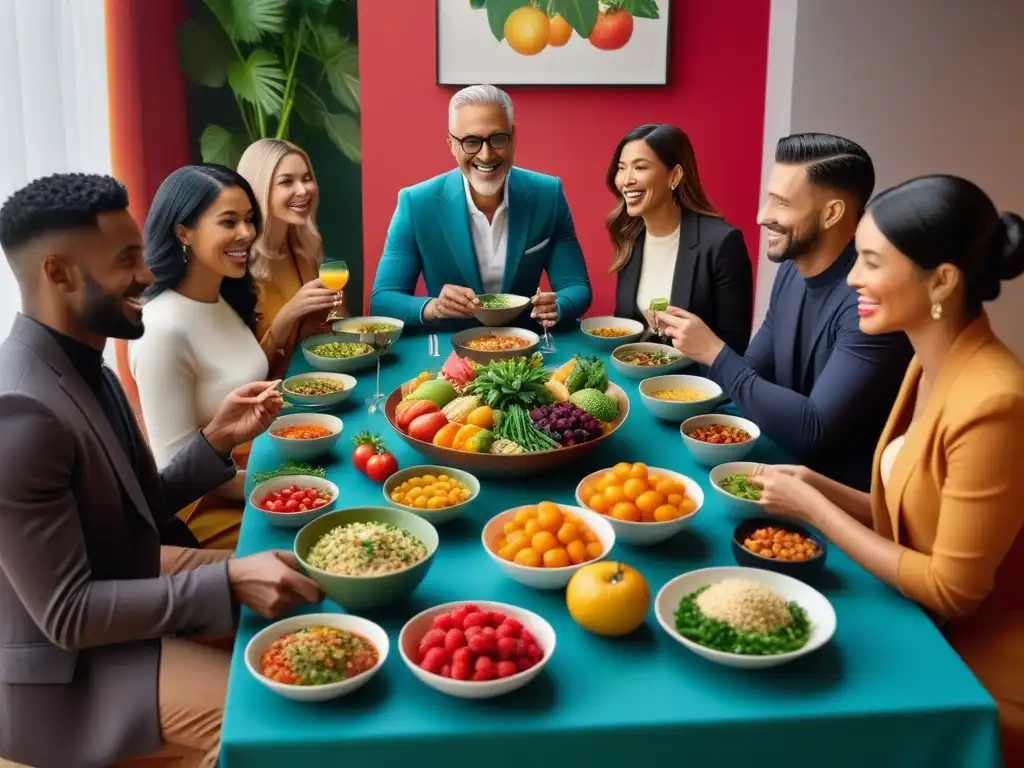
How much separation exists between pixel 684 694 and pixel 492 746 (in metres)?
0.28

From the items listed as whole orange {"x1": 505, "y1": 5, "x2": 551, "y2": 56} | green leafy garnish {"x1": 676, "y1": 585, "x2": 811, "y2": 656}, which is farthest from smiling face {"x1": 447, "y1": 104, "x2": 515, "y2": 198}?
green leafy garnish {"x1": 676, "y1": 585, "x2": 811, "y2": 656}

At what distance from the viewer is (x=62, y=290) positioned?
1.68 m

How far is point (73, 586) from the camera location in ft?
5.16

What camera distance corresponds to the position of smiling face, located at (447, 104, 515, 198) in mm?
3357

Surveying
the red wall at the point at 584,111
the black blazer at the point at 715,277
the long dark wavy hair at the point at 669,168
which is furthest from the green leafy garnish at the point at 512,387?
the red wall at the point at 584,111

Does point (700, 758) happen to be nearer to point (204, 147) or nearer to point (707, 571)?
point (707, 571)

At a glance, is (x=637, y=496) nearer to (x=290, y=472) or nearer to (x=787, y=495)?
(x=787, y=495)

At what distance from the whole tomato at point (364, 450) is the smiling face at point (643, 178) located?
60.4 inches

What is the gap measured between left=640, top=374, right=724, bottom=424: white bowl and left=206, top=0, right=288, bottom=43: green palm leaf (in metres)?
3.21

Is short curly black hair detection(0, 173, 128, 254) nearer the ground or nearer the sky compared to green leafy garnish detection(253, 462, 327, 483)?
nearer the sky

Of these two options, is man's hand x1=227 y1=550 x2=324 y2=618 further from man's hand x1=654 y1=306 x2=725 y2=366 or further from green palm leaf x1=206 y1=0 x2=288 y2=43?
green palm leaf x1=206 y1=0 x2=288 y2=43

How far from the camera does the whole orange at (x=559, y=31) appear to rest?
462cm

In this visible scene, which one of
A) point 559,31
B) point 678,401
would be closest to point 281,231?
point 678,401

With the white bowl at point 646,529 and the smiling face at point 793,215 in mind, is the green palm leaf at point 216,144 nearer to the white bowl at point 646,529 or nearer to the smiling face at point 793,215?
the smiling face at point 793,215
